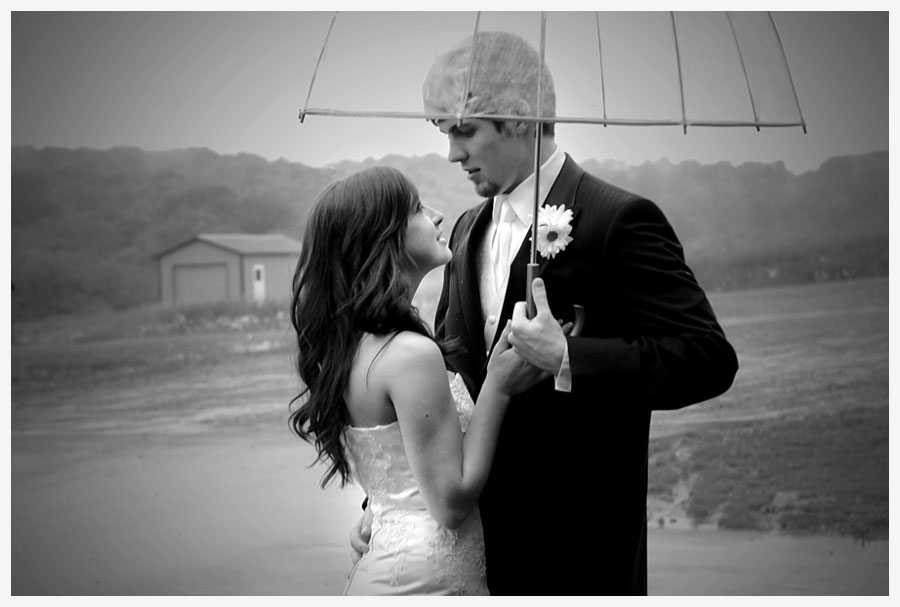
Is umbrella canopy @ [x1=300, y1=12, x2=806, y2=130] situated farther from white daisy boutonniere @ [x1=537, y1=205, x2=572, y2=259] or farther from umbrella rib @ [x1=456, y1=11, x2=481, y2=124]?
white daisy boutonniere @ [x1=537, y1=205, x2=572, y2=259]

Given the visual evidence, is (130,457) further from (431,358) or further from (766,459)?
(431,358)

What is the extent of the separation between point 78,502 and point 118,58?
2130 mm

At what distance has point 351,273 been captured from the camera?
1.81 meters

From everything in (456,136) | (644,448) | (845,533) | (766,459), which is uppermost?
(456,136)

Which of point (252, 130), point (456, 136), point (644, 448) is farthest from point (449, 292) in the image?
point (252, 130)

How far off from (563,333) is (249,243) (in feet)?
12.4

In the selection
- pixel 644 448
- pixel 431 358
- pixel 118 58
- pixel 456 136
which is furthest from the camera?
pixel 118 58

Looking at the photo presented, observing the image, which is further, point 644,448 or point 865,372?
point 865,372

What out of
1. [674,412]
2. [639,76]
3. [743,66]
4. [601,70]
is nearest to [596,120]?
[601,70]

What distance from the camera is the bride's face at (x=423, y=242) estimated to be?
1.82 meters

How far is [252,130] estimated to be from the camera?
197 inches

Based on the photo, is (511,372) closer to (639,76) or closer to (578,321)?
(578,321)

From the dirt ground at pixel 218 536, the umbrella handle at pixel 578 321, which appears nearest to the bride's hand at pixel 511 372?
the umbrella handle at pixel 578 321

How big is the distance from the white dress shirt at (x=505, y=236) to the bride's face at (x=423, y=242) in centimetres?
15
